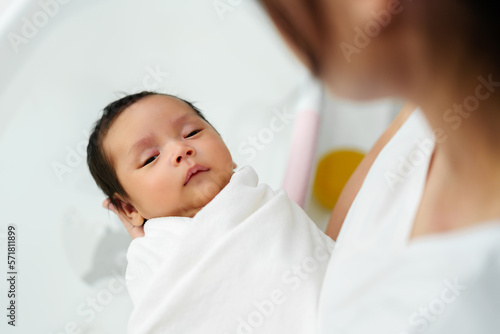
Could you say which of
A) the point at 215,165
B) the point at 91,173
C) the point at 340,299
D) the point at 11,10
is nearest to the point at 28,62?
the point at 11,10

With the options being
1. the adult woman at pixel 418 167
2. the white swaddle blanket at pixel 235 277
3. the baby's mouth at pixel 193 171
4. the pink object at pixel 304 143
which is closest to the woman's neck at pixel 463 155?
the adult woman at pixel 418 167

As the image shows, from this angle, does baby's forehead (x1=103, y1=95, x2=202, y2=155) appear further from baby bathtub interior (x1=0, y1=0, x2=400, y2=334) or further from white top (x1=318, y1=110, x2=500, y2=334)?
white top (x1=318, y1=110, x2=500, y2=334)

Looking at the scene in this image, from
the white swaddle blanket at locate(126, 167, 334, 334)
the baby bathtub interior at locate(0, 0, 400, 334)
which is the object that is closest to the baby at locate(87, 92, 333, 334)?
the white swaddle blanket at locate(126, 167, 334, 334)

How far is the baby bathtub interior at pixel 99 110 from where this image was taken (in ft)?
2.22

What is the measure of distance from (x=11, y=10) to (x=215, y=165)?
336mm

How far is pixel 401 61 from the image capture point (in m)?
0.24

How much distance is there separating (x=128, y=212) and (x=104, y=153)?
0.08m

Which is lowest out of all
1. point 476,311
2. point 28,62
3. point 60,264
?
point 476,311

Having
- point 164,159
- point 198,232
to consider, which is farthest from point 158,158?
point 198,232

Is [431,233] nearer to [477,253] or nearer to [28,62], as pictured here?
[477,253]

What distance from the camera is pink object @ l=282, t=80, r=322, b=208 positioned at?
2.59 feet

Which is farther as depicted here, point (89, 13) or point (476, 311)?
point (89, 13)

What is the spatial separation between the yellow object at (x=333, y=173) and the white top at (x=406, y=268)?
35 cm

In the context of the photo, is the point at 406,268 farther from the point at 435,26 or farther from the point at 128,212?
the point at 128,212
